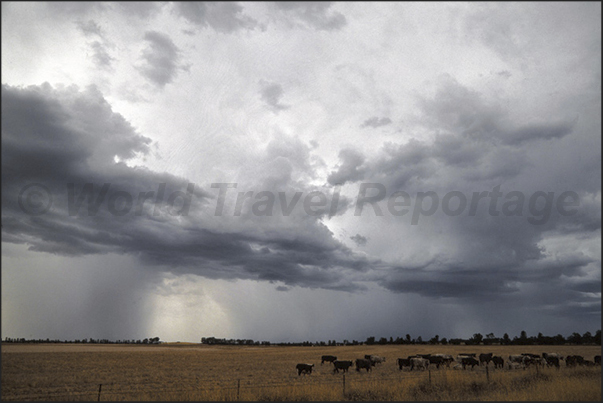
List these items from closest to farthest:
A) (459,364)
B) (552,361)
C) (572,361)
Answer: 1. (572,361)
2. (552,361)
3. (459,364)

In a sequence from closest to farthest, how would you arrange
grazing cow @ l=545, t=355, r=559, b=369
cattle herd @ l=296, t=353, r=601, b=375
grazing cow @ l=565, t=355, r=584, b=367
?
1. cattle herd @ l=296, t=353, r=601, b=375
2. grazing cow @ l=565, t=355, r=584, b=367
3. grazing cow @ l=545, t=355, r=559, b=369

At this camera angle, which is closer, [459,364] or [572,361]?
[572,361]

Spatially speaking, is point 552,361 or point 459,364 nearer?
point 552,361

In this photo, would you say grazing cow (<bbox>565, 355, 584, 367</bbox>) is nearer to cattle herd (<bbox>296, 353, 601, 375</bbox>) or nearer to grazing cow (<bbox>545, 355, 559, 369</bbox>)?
cattle herd (<bbox>296, 353, 601, 375</bbox>)

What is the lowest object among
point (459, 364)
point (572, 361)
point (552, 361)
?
point (459, 364)

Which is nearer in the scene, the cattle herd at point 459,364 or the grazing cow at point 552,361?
the cattle herd at point 459,364

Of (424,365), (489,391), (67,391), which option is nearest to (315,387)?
(489,391)

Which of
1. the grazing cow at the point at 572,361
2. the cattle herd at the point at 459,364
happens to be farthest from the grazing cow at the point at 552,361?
the grazing cow at the point at 572,361

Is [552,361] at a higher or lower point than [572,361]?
lower

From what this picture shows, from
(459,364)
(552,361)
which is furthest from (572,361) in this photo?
(459,364)

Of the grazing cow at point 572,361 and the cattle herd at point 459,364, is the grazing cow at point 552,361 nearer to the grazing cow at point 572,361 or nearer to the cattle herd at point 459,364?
the cattle herd at point 459,364

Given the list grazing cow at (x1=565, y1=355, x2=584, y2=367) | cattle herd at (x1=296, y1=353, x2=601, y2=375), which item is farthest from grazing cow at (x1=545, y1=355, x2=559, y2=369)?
grazing cow at (x1=565, y1=355, x2=584, y2=367)

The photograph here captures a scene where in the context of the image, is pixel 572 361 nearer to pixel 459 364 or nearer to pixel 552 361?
pixel 552 361

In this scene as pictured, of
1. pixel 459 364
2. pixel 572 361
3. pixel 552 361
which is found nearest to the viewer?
pixel 572 361
